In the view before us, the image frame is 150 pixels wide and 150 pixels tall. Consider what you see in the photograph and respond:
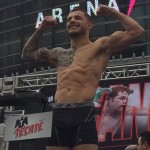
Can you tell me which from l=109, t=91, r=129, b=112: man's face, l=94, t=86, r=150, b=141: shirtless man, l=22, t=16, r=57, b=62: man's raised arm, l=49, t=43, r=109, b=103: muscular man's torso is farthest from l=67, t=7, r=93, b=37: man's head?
l=109, t=91, r=129, b=112: man's face

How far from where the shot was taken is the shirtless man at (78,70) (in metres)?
3.74

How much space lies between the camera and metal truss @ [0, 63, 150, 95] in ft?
47.0

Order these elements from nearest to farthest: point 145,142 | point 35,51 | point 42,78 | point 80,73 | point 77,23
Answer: point 80,73
point 77,23
point 35,51
point 145,142
point 42,78

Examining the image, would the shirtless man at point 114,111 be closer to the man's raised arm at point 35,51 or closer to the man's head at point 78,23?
the man's raised arm at point 35,51

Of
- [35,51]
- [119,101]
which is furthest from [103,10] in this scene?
[119,101]

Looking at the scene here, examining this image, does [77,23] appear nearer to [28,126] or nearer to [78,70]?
[78,70]

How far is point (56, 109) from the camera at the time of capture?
3830mm

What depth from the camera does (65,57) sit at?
4.08m

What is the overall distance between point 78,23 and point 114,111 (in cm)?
1066

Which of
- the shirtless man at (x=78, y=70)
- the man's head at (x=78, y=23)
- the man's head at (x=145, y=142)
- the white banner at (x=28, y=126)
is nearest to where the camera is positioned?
the shirtless man at (x=78, y=70)

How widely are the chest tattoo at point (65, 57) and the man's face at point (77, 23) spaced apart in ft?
0.55

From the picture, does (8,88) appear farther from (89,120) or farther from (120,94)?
(89,120)

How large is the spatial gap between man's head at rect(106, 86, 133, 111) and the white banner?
414 inches

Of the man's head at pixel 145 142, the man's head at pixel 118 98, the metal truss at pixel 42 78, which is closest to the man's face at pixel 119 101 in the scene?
the man's head at pixel 118 98
